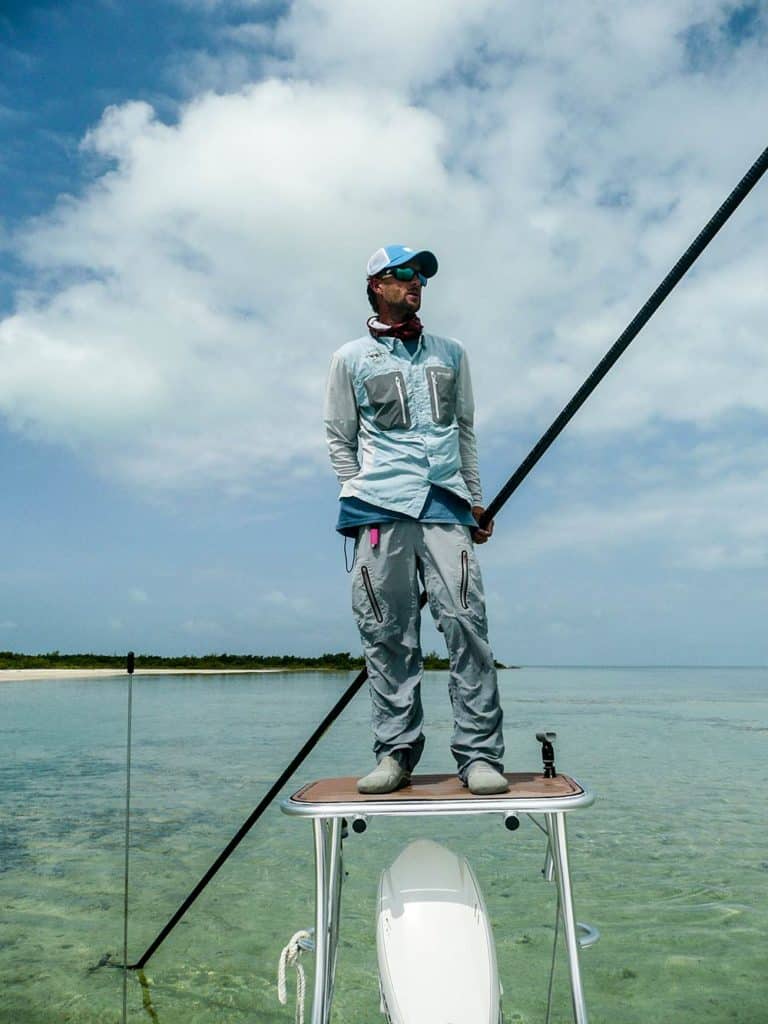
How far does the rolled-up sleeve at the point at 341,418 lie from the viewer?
2.86 m

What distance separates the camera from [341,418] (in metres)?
2.87

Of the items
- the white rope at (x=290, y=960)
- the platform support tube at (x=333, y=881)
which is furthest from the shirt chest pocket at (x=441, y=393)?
the white rope at (x=290, y=960)

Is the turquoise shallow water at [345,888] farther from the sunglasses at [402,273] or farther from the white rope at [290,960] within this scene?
the sunglasses at [402,273]

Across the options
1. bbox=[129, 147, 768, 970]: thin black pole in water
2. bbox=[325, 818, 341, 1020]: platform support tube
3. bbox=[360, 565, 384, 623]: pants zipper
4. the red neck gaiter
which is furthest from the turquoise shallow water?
the red neck gaiter

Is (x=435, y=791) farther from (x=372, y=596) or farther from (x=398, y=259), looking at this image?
(x=398, y=259)

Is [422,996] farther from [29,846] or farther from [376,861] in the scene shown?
[29,846]

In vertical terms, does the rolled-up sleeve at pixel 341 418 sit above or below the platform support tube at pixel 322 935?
above

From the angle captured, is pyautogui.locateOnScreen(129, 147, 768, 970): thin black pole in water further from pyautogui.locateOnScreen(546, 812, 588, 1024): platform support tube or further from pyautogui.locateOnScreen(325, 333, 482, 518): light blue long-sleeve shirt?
pyautogui.locateOnScreen(546, 812, 588, 1024): platform support tube

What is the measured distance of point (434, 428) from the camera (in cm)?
279

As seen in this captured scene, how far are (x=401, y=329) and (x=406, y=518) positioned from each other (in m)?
0.70

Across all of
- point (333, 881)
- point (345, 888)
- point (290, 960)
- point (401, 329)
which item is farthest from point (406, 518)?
point (345, 888)

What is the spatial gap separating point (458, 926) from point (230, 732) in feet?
58.7

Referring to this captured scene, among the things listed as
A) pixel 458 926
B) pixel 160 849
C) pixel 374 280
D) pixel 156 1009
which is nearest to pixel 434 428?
pixel 374 280

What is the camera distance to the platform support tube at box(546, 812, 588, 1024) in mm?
1946
